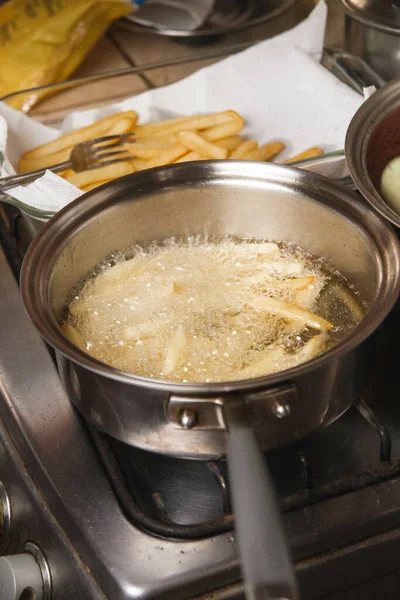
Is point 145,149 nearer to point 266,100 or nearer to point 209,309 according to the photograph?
point 266,100

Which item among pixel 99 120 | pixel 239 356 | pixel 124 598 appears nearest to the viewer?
pixel 124 598

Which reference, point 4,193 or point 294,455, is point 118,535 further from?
point 4,193

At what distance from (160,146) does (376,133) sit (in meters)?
0.43

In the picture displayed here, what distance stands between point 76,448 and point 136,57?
3.81 ft

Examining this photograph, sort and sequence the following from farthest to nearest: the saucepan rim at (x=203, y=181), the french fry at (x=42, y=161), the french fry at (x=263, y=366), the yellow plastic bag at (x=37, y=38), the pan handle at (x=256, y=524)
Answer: the yellow plastic bag at (x=37, y=38), the french fry at (x=42, y=161), the french fry at (x=263, y=366), the saucepan rim at (x=203, y=181), the pan handle at (x=256, y=524)

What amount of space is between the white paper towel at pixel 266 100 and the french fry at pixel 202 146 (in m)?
0.17

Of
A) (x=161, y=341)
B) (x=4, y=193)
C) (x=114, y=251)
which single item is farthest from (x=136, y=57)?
(x=161, y=341)

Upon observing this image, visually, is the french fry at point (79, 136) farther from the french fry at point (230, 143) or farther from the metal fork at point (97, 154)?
the french fry at point (230, 143)

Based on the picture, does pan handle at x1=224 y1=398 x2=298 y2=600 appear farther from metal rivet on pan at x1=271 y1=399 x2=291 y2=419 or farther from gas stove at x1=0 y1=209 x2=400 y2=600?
gas stove at x1=0 y1=209 x2=400 y2=600

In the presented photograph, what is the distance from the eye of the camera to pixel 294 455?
0.91 m

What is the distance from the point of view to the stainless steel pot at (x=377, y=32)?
56.3 inches

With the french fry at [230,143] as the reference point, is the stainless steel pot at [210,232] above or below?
above

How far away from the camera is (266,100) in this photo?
154cm

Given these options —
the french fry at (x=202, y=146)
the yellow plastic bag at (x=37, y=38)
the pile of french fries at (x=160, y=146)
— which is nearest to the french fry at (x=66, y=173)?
the pile of french fries at (x=160, y=146)
